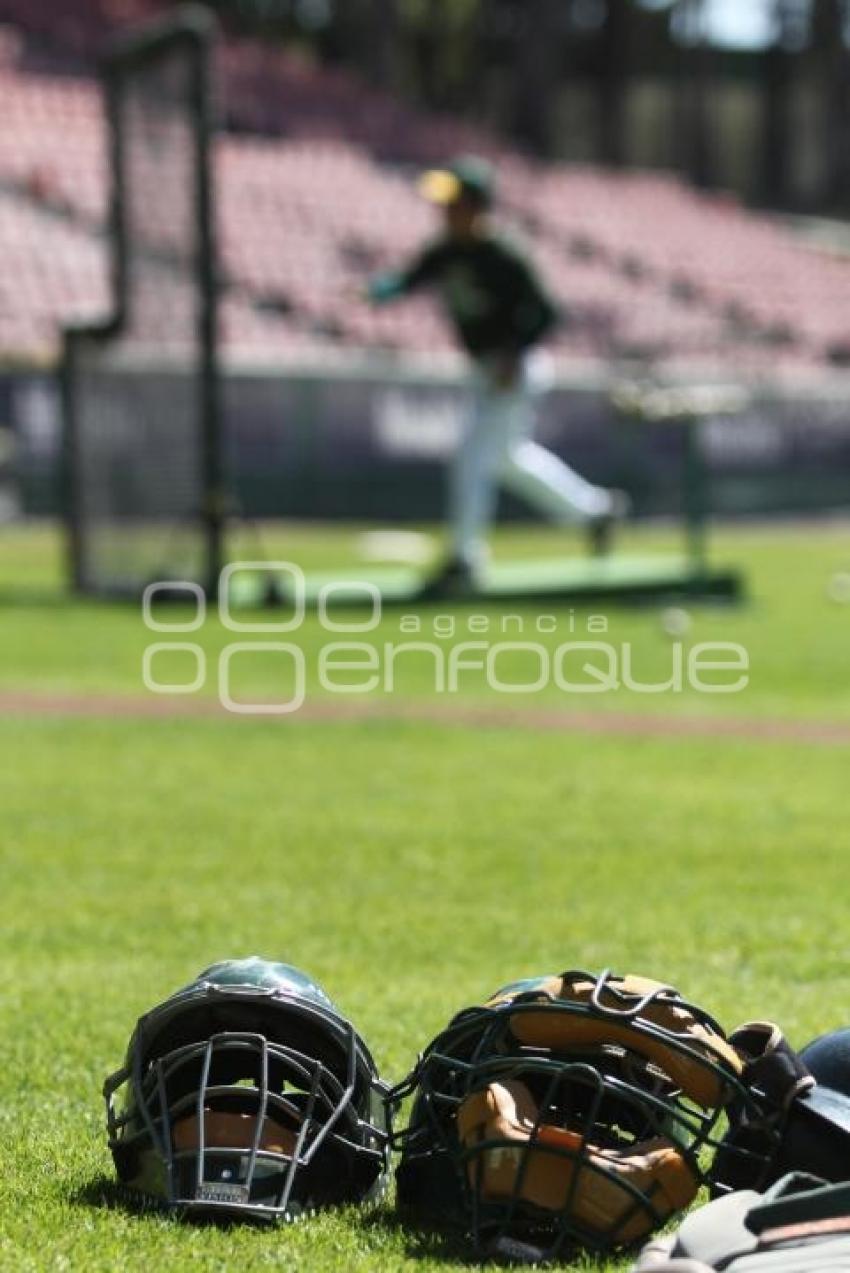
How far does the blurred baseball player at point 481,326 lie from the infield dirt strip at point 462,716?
3866 mm

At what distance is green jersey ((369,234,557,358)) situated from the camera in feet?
43.4

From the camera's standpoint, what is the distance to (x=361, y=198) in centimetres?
3241

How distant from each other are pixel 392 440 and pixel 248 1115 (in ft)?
66.6

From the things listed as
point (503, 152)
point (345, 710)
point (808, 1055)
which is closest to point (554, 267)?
point (503, 152)

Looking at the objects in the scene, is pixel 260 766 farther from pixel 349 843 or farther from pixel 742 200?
pixel 742 200

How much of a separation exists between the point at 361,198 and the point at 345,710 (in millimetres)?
23980

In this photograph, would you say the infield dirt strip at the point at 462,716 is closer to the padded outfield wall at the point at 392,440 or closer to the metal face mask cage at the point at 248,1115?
the metal face mask cage at the point at 248,1115

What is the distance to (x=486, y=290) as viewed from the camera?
13.3 meters

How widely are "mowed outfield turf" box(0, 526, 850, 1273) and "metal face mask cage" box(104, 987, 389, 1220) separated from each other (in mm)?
75

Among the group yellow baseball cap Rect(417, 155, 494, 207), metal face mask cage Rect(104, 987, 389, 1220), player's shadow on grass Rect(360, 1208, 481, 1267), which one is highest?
yellow baseball cap Rect(417, 155, 494, 207)

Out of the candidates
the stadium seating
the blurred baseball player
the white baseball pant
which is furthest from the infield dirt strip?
the stadium seating

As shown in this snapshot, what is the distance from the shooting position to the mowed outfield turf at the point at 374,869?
145 inches

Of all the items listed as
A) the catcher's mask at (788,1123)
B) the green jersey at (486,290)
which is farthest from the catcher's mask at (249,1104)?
the green jersey at (486,290)

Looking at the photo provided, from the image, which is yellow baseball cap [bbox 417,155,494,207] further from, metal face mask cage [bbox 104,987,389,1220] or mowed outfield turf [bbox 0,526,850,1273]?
metal face mask cage [bbox 104,987,389,1220]
